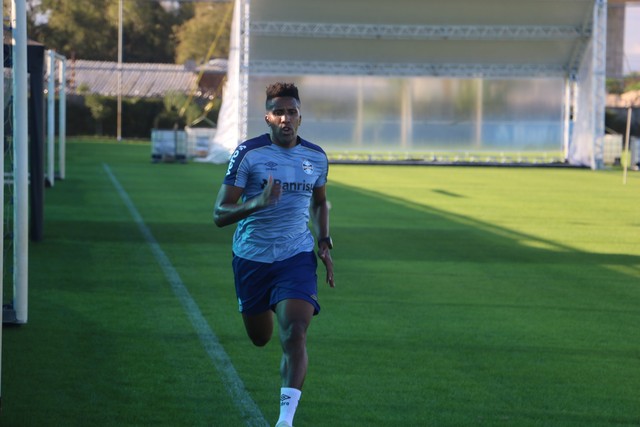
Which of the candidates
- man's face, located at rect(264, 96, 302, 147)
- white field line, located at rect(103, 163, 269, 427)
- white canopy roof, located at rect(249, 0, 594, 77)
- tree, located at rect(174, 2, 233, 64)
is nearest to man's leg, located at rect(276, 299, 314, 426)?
white field line, located at rect(103, 163, 269, 427)

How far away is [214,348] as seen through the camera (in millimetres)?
9070

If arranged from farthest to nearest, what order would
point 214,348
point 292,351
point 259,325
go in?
point 214,348, point 259,325, point 292,351

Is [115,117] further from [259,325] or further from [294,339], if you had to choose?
[294,339]

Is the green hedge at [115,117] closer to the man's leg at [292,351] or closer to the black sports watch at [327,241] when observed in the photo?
the black sports watch at [327,241]

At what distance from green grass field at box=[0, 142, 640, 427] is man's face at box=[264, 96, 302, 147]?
1.65 m

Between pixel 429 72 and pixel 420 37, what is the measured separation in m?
1.76

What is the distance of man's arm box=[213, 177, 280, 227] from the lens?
6215 millimetres

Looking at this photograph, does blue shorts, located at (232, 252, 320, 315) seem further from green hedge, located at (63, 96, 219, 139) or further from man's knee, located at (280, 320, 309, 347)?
green hedge, located at (63, 96, 219, 139)

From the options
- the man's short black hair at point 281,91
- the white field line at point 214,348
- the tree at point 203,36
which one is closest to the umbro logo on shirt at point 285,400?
the white field line at point 214,348

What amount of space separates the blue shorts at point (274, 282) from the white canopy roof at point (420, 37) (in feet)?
108

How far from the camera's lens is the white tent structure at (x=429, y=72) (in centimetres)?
3984

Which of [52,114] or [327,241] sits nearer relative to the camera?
[327,241]

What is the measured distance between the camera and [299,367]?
642cm

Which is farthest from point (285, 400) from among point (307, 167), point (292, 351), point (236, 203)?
point (307, 167)
